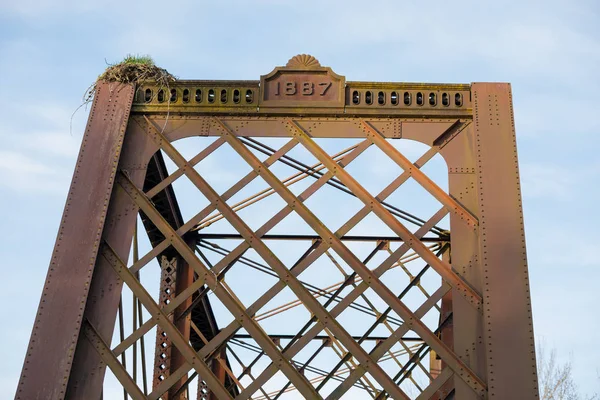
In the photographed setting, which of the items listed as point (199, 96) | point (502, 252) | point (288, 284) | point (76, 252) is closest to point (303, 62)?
point (199, 96)

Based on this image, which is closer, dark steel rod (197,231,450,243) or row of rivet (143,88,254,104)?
row of rivet (143,88,254,104)

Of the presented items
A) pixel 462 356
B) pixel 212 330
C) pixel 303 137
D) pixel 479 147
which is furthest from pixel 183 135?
pixel 212 330

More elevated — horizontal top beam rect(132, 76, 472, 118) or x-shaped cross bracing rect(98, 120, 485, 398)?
horizontal top beam rect(132, 76, 472, 118)

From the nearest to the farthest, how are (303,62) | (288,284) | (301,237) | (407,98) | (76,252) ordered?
(288,284)
(76,252)
(407,98)
(303,62)
(301,237)

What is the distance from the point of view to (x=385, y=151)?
534 inches

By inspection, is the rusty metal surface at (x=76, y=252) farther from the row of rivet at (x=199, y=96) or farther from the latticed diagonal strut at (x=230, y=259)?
the latticed diagonal strut at (x=230, y=259)

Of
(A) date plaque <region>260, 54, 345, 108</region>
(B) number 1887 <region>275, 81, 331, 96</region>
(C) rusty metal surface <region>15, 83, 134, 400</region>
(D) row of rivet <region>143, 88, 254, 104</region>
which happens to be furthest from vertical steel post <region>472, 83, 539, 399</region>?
(C) rusty metal surface <region>15, 83, 134, 400</region>

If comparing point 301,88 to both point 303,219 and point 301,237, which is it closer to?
point 303,219

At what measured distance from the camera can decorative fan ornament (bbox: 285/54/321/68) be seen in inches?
567

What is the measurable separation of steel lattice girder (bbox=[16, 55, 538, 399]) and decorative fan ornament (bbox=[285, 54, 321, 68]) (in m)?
0.02

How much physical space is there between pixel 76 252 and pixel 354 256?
397 cm

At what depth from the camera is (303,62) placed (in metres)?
14.4

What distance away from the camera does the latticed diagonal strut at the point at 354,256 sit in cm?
1193

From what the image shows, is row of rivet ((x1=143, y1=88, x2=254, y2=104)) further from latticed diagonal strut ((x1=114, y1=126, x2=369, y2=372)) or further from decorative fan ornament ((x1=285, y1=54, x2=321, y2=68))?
latticed diagonal strut ((x1=114, y1=126, x2=369, y2=372))
